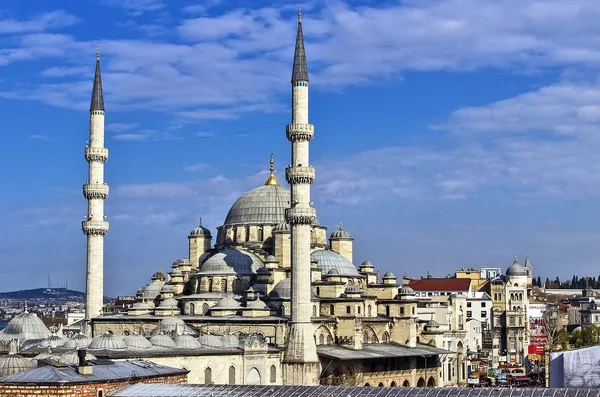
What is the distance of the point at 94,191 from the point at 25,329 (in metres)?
6.39

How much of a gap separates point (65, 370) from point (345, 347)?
20966mm

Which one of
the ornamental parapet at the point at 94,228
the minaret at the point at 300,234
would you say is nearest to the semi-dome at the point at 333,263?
the minaret at the point at 300,234

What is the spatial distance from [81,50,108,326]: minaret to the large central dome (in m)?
7.99

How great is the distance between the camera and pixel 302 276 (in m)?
41.6

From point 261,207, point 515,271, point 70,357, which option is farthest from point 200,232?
point 515,271

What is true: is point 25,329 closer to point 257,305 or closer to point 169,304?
point 169,304

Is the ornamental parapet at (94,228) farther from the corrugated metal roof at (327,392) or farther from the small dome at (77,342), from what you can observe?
the corrugated metal roof at (327,392)

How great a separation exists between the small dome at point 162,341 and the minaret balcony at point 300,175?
7.68m

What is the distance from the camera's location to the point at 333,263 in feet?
167

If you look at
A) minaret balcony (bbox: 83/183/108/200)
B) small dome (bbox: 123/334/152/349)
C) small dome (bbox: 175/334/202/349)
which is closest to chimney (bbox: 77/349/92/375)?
small dome (bbox: 123/334/152/349)

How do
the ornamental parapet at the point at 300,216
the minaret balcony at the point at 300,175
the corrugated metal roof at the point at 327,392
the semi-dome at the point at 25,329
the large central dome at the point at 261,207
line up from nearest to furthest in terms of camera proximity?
the corrugated metal roof at the point at 327,392
the ornamental parapet at the point at 300,216
the minaret balcony at the point at 300,175
the semi-dome at the point at 25,329
the large central dome at the point at 261,207

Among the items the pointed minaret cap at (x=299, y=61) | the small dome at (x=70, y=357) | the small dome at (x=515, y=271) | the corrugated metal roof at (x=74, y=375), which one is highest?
the pointed minaret cap at (x=299, y=61)

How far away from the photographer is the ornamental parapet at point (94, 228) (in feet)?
153

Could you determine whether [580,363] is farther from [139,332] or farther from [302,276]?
[139,332]
